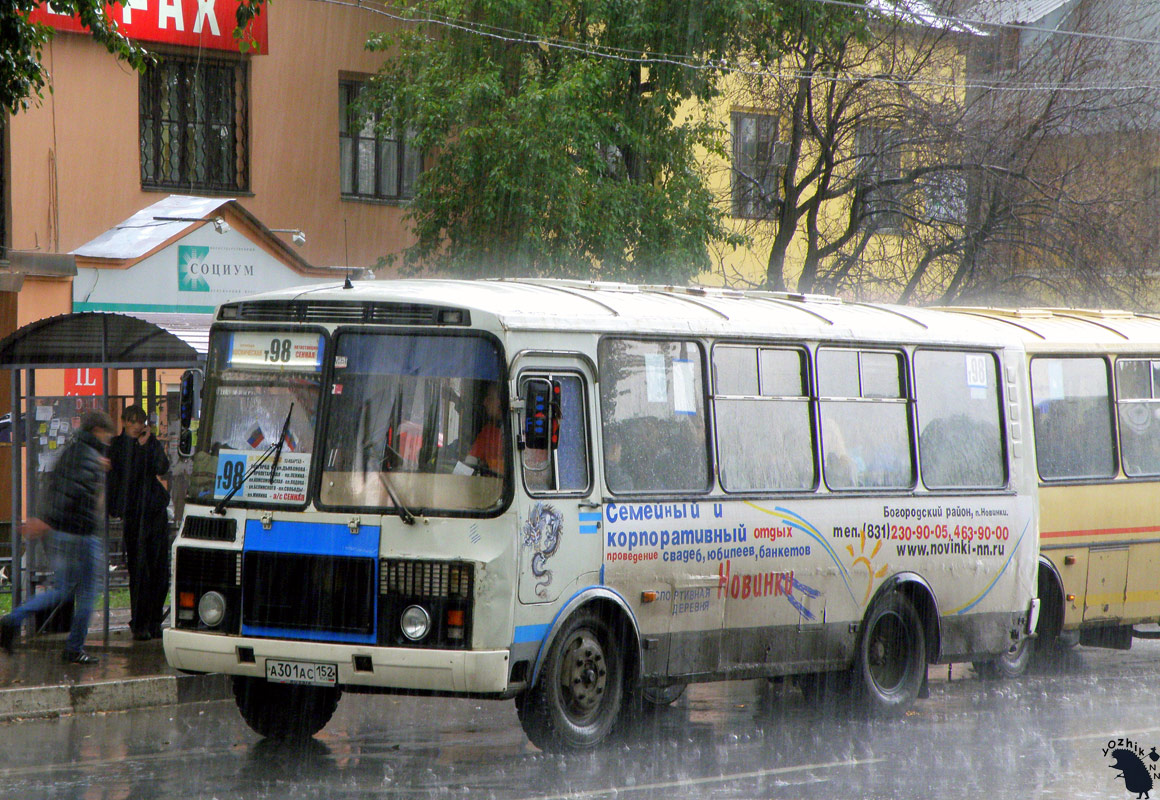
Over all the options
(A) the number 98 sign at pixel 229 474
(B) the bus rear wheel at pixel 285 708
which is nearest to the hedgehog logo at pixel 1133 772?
(B) the bus rear wheel at pixel 285 708

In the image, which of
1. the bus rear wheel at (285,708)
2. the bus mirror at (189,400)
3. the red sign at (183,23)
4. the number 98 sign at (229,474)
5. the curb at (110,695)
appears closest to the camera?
the number 98 sign at (229,474)

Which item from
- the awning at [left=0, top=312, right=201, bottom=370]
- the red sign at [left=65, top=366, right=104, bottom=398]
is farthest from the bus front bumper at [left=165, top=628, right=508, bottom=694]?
the red sign at [left=65, top=366, right=104, bottom=398]

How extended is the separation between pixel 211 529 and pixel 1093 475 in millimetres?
8140

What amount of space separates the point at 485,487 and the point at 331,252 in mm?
14425

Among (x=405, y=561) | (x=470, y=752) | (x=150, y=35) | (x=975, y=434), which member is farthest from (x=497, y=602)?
(x=150, y=35)

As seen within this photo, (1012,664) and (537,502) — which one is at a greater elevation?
(537,502)

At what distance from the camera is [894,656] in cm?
1096

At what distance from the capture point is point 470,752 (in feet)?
28.7

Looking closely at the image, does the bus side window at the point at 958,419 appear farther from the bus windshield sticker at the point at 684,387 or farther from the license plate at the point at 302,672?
the license plate at the point at 302,672

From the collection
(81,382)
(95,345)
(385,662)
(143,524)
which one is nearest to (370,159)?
(81,382)

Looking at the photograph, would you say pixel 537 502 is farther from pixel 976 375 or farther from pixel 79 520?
pixel 976 375

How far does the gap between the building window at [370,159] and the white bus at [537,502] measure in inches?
490

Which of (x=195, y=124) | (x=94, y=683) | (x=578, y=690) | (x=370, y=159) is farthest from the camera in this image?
(x=370, y=159)

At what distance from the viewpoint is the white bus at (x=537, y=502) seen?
8062mm
